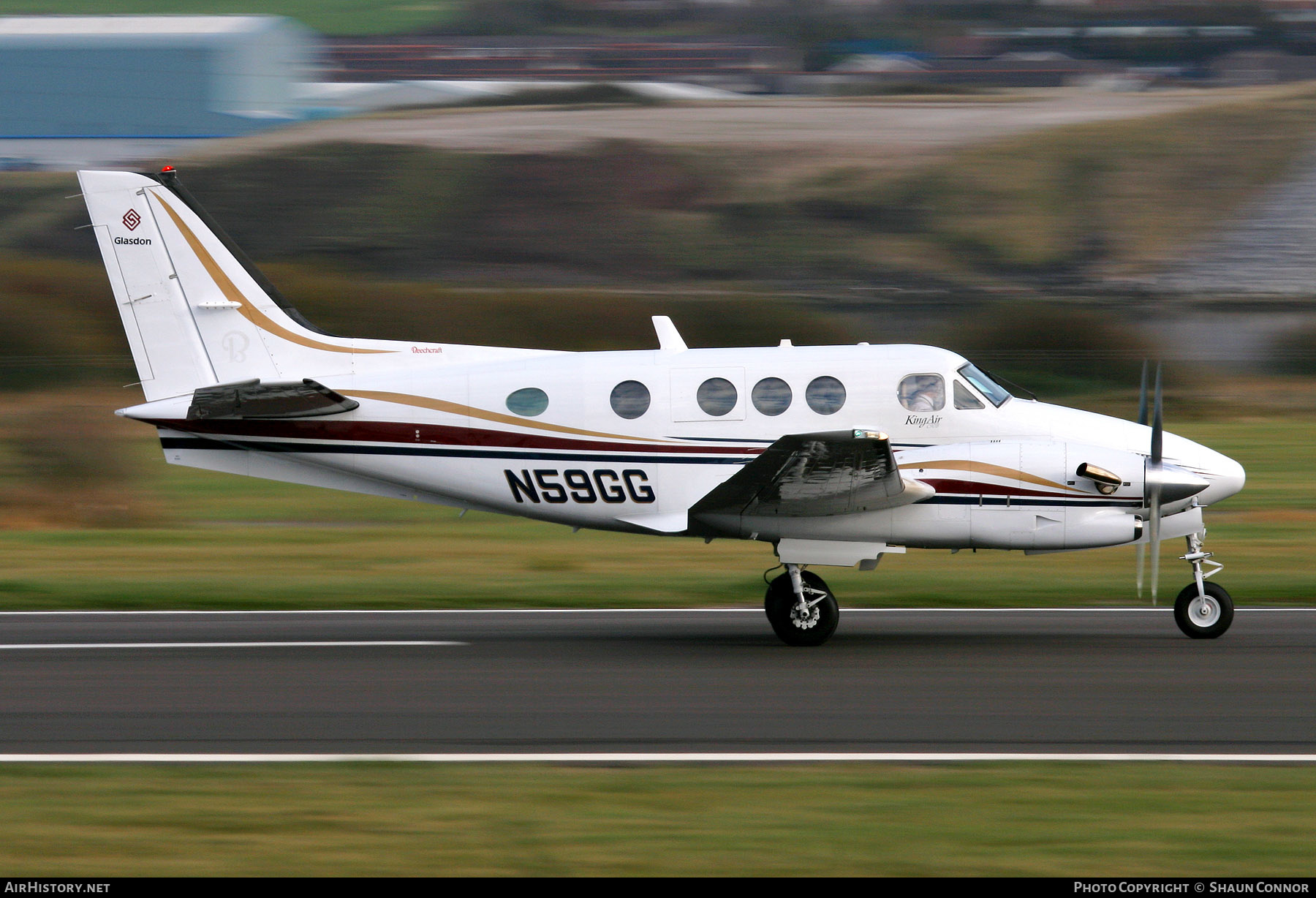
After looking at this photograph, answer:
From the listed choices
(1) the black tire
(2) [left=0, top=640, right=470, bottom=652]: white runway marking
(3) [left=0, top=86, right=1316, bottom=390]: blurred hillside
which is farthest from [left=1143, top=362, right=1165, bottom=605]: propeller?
(3) [left=0, top=86, right=1316, bottom=390]: blurred hillside

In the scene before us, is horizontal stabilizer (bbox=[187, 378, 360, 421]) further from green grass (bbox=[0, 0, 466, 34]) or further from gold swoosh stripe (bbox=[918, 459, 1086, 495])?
green grass (bbox=[0, 0, 466, 34])

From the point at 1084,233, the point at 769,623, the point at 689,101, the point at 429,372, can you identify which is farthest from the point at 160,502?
the point at 689,101

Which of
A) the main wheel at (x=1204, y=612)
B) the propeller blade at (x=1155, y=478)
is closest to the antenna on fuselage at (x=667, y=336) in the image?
the propeller blade at (x=1155, y=478)

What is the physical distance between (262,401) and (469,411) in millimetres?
1615

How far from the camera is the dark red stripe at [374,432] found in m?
10.6

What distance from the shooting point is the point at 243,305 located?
10992mm

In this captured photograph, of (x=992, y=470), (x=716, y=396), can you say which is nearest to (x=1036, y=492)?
(x=992, y=470)

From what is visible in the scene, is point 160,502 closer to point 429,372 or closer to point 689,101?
point 429,372

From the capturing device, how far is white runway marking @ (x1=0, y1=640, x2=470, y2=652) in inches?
419

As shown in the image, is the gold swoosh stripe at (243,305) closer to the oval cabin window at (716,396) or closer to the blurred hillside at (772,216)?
the oval cabin window at (716,396)

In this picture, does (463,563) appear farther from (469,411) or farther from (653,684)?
(653,684)

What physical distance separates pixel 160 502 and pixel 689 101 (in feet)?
122

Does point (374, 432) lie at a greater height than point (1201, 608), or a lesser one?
greater

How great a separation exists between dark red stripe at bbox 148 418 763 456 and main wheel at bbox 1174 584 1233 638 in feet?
15.8
